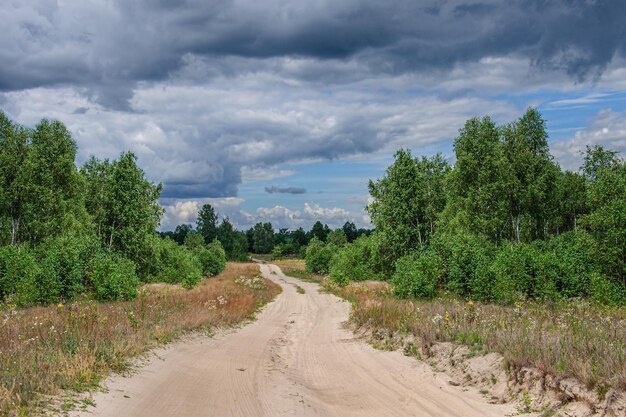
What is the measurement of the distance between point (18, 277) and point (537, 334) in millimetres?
24004

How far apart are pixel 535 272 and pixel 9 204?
38.7m

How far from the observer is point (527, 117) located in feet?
156

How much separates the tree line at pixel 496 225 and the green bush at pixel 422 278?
2.1 inches

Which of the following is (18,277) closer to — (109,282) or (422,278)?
(109,282)

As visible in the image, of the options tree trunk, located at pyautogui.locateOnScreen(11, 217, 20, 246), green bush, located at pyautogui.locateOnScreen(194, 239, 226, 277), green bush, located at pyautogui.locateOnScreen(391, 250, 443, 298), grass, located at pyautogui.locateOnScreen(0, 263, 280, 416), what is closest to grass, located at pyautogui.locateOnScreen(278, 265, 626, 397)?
green bush, located at pyautogui.locateOnScreen(391, 250, 443, 298)

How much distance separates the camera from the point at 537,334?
11.2m

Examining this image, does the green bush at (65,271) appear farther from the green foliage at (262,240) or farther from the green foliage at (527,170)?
the green foliage at (262,240)

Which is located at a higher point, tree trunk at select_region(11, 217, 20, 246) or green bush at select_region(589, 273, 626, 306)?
tree trunk at select_region(11, 217, 20, 246)

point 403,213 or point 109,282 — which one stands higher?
point 403,213

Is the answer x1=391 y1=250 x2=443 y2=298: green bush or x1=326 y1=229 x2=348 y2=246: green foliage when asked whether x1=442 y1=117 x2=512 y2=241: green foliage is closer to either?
x1=391 y1=250 x2=443 y2=298: green bush

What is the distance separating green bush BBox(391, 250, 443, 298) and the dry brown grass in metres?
5.78

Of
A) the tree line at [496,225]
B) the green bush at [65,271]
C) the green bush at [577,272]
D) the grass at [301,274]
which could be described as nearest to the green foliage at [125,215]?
the green bush at [65,271]

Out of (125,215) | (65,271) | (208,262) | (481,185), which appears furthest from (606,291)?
(208,262)

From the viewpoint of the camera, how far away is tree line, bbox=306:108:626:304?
22.1 meters
